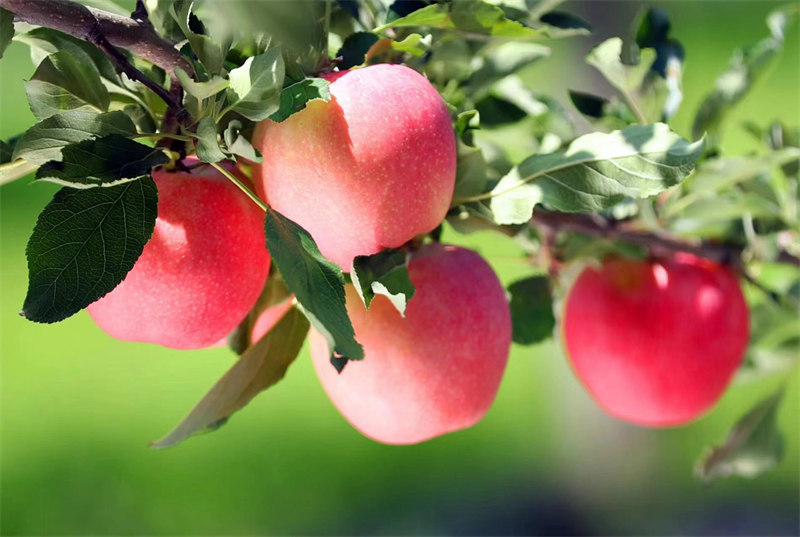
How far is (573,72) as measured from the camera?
6.82ft

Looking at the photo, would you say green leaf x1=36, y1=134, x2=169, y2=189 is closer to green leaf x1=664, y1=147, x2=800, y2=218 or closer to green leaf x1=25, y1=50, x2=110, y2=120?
green leaf x1=25, y1=50, x2=110, y2=120

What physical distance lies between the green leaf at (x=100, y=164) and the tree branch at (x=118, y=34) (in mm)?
28

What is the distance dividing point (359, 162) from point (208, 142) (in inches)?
2.5

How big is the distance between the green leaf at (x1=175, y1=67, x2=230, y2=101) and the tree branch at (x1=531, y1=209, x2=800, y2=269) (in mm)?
249

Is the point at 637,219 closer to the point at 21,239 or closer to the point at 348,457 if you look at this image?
the point at 348,457

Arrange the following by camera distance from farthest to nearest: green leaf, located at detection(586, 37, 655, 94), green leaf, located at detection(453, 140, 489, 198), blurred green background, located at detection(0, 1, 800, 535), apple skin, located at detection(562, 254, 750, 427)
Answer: blurred green background, located at detection(0, 1, 800, 535), apple skin, located at detection(562, 254, 750, 427), green leaf, located at detection(586, 37, 655, 94), green leaf, located at detection(453, 140, 489, 198)

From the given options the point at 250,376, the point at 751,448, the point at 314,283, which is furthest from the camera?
the point at 751,448

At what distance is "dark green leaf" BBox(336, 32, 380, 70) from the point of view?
0.42 m

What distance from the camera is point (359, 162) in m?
0.37

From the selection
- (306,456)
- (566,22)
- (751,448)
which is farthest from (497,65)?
(306,456)

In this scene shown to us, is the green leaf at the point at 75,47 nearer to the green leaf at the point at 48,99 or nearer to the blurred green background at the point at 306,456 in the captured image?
the green leaf at the point at 48,99

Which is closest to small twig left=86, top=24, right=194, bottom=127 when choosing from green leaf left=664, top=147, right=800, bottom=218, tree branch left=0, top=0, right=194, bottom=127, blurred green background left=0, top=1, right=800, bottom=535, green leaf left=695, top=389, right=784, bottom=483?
tree branch left=0, top=0, right=194, bottom=127

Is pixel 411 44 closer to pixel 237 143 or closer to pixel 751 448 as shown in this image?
→ pixel 237 143

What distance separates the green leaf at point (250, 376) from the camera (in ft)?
1.37
